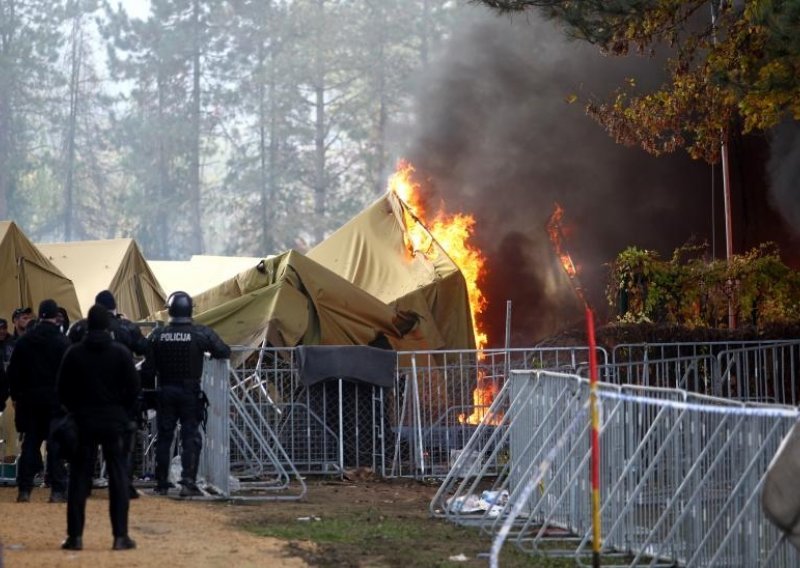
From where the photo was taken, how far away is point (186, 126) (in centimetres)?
6844

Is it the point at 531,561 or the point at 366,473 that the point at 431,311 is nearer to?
the point at 366,473

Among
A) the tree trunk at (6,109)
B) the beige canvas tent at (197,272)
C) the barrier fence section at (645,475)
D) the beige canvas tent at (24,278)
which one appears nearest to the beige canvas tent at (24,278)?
the beige canvas tent at (24,278)

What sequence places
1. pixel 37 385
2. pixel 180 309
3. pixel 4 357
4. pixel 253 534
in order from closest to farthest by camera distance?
pixel 253 534
pixel 37 385
pixel 180 309
pixel 4 357

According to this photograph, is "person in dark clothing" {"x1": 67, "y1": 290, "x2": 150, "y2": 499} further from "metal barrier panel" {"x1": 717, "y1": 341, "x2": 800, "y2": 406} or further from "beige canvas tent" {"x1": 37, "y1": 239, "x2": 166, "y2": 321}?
"beige canvas tent" {"x1": 37, "y1": 239, "x2": 166, "y2": 321}

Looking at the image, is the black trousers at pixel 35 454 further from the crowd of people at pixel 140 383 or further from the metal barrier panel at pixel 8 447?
the metal barrier panel at pixel 8 447

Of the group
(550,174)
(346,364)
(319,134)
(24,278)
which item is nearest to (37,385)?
(346,364)

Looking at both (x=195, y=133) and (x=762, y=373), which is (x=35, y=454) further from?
(x=195, y=133)

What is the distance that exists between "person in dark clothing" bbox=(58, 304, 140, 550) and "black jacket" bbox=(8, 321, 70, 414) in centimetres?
319

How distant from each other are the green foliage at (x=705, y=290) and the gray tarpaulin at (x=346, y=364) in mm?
4751

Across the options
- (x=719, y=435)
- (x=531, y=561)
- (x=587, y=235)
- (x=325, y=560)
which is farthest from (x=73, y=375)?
(x=587, y=235)

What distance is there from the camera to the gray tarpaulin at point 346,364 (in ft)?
52.7

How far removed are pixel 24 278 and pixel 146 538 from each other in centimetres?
1299

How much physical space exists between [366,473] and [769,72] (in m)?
6.04

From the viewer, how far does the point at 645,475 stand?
372 inches
